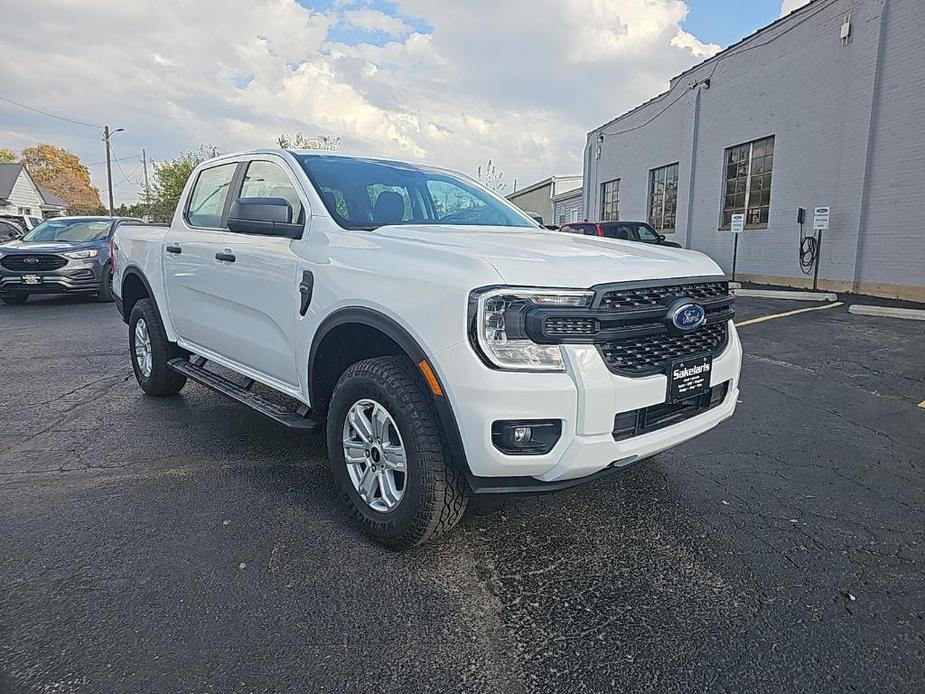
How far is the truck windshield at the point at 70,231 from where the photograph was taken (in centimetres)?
1208

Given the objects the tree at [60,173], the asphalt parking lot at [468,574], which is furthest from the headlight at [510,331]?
the tree at [60,173]

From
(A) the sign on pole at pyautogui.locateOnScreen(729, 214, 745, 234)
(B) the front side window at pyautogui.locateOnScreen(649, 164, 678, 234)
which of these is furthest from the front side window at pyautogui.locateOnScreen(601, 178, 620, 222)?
(A) the sign on pole at pyautogui.locateOnScreen(729, 214, 745, 234)

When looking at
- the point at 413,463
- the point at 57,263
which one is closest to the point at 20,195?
the point at 57,263

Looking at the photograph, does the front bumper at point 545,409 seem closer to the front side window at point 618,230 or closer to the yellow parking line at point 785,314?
the yellow parking line at point 785,314

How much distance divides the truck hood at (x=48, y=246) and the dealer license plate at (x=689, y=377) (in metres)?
12.1

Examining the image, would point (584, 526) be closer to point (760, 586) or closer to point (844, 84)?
point (760, 586)

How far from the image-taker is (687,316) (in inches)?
104

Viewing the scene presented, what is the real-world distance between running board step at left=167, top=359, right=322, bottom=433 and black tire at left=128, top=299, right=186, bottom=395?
0.17 meters

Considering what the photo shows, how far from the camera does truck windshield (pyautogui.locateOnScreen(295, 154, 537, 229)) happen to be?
11.1 ft

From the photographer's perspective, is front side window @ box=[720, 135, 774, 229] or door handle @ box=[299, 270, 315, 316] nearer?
door handle @ box=[299, 270, 315, 316]

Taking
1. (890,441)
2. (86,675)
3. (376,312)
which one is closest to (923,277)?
(890,441)

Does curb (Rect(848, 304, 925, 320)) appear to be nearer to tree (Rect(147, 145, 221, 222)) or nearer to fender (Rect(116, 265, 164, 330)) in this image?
fender (Rect(116, 265, 164, 330))

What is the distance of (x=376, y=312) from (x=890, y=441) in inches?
144

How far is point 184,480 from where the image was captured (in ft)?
11.6
